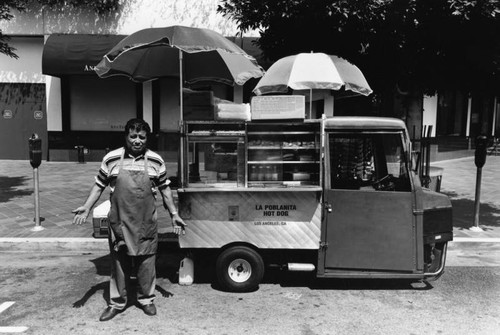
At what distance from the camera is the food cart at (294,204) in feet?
15.5

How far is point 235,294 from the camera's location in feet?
15.8

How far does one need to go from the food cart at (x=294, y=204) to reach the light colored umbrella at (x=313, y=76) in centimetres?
193

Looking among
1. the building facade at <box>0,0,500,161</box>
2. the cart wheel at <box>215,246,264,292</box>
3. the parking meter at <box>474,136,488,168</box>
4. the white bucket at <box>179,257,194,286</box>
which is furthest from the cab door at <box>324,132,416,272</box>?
the building facade at <box>0,0,500,161</box>

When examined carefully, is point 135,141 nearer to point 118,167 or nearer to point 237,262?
point 118,167

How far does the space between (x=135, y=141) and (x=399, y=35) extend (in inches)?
190

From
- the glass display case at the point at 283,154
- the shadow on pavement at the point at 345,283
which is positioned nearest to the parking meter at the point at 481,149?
the shadow on pavement at the point at 345,283

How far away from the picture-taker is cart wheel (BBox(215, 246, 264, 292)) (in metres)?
4.80

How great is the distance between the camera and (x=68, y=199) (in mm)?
9195

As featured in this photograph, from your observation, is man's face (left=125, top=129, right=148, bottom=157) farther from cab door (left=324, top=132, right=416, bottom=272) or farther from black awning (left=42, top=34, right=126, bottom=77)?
black awning (left=42, top=34, right=126, bottom=77)

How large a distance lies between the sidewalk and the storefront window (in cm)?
146

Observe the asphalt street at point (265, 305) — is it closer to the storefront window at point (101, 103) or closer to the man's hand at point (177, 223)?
the man's hand at point (177, 223)

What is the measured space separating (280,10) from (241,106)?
330cm

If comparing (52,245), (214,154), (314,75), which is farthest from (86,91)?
(214,154)

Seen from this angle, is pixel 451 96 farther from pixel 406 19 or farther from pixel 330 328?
pixel 330 328
